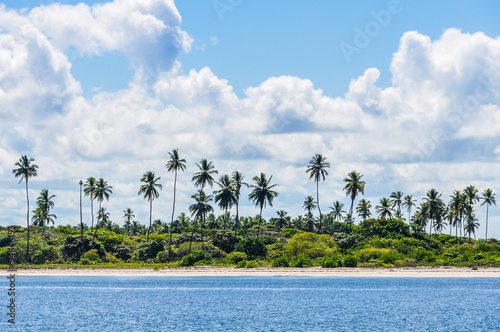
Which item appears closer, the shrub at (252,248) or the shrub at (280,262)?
the shrub at (280,262)

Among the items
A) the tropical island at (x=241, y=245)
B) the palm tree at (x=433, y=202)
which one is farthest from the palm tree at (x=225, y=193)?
the palm tree at (x=433, y=202)

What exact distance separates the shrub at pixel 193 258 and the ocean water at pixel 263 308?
17133 mm

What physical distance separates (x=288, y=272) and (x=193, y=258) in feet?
57.1

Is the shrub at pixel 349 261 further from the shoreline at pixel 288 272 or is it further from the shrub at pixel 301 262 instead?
the shrub at pixel 301 262

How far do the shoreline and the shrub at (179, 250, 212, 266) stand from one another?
395 centimetres

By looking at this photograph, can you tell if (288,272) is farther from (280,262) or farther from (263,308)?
(263,308)

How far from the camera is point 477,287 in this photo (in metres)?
63.8

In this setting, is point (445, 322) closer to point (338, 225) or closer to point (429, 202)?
point (429, 202)

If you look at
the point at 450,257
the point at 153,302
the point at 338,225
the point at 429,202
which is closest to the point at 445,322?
the point at 153,302

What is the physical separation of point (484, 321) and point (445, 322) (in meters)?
2.66

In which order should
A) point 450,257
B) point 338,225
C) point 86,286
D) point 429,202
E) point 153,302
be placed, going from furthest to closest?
point 338,225, point 429,202, point 450,257, point 86,286, point 153,302

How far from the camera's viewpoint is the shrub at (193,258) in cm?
8812

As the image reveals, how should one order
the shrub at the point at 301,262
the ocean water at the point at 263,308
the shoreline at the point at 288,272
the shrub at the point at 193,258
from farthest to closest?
the shrub at the point at 193,258, the shrub at the point at 301,262, the shoreline at the point at 288,272, the ocean water at the point at 263,308

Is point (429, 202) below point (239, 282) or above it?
above
